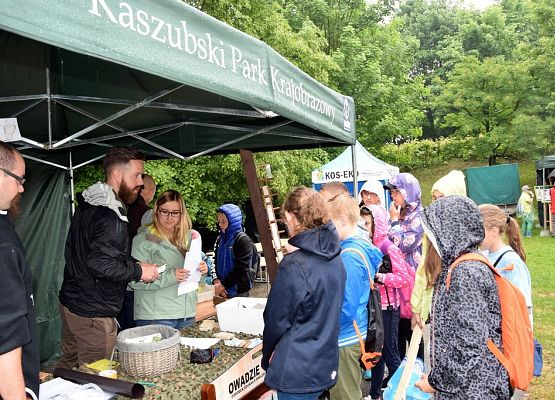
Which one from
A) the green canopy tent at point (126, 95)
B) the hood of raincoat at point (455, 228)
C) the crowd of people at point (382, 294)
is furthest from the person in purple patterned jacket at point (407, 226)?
the hood of raincoat at point (455, 228)

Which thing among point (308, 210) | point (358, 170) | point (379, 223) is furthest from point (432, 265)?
point (358, 170)

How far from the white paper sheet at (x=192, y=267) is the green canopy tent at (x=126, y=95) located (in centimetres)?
99

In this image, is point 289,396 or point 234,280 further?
point 234,280

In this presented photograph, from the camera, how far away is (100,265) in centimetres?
280

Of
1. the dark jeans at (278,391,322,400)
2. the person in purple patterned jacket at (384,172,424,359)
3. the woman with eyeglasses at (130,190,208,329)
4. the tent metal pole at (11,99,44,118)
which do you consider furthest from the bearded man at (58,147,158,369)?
the person in purple patterned jacket at (384,172,424,359)

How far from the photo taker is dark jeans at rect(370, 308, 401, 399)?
400 cm

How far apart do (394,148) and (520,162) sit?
29.3ft

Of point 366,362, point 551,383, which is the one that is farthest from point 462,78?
point 366,362

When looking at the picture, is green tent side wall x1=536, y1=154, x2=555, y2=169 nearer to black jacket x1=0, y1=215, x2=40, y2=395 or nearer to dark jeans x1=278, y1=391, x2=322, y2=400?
dark jeans x1=278, y1=391, x2=322, y2=400

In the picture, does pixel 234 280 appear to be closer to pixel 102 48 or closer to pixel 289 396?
pixel 289 396

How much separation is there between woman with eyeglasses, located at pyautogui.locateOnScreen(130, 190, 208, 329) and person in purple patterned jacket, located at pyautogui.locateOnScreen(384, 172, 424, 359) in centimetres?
174

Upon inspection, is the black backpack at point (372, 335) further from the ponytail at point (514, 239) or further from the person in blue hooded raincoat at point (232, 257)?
the person in blue hooded raincoat at point (232, 257)

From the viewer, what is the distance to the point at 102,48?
1.60 m

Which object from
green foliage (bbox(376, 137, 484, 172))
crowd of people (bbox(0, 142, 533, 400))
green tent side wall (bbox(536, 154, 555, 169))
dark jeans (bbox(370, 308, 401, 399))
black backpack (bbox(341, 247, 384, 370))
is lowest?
dark jeans (bbox(370, 308, 401, 399))
